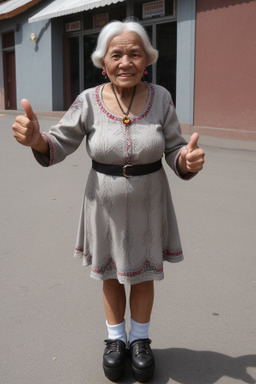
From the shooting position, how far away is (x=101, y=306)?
3.10 metres

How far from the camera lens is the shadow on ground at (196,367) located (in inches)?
94.9

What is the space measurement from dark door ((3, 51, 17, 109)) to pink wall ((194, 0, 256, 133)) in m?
10.4

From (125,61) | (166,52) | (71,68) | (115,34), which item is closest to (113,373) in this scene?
(125,61)

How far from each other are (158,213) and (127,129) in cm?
43

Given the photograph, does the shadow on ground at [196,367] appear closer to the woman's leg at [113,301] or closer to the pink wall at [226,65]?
the woman's leg at [113,301]

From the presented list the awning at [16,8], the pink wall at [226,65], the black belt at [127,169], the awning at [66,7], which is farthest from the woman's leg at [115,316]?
the awning at [16,8]

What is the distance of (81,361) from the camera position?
2.53m

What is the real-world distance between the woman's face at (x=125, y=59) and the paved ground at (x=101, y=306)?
1.40m

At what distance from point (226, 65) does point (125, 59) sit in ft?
28.9

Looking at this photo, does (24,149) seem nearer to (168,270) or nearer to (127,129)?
(168,270)

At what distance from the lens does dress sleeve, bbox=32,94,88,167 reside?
7.74 feet

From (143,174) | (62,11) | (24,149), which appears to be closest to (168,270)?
(143,174)

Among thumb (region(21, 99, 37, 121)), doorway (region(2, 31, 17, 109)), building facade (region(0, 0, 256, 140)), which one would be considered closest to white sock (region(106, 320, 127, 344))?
thumb (region(21, 99, 37, 121))

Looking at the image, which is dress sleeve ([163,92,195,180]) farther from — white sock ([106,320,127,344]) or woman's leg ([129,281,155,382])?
white sock ([106,320,127,344])
